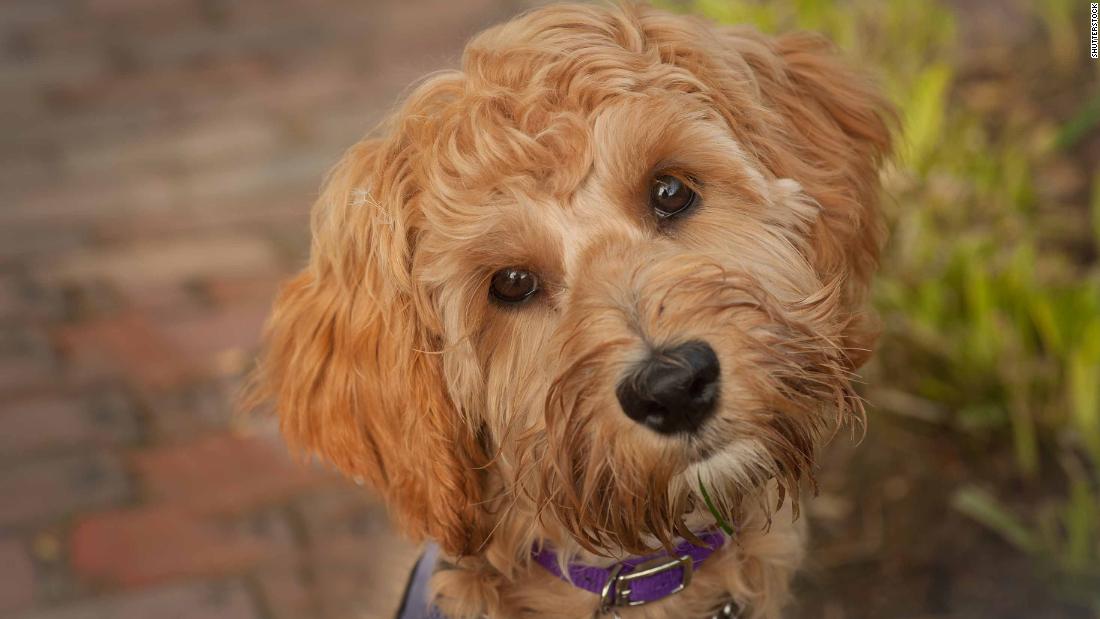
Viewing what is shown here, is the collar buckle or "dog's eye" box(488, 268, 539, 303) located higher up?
"dog's eye" box(488, 268, 539, 303)

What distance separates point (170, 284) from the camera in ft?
17.0

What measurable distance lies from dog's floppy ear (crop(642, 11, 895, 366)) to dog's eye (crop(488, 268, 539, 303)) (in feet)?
1.73

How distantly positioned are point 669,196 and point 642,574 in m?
0.81

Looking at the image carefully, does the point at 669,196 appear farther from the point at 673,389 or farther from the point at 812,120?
the point at 673,389

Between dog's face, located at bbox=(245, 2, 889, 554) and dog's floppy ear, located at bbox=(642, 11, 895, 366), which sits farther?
dog's floppy ear, located at bbox=(642, 11, 895, 366)

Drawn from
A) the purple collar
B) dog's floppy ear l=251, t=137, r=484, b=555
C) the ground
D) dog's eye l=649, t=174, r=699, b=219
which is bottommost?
the ground

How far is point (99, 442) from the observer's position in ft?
14.9

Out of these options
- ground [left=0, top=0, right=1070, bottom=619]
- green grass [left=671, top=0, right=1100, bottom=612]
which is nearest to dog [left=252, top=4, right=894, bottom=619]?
ground [left=0, top=0, right=1070, bottom=619]

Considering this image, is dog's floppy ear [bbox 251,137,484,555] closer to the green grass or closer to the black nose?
the black nose

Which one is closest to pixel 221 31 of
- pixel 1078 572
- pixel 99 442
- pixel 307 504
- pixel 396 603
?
pixel 99 442

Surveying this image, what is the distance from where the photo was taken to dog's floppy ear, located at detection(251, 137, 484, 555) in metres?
2.57

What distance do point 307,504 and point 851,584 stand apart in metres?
1.84

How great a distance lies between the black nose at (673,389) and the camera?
7.08ft

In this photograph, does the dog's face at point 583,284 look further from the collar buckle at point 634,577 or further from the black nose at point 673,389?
the collar buckle at point 634,577
